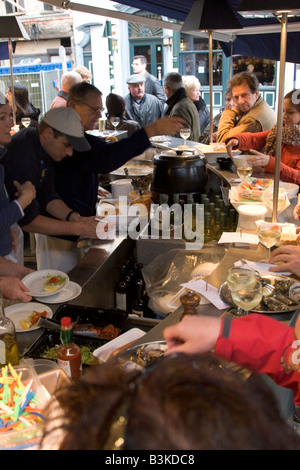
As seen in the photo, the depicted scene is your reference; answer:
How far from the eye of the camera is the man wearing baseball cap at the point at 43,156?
9.77 ft

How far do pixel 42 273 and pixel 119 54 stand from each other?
14.3m

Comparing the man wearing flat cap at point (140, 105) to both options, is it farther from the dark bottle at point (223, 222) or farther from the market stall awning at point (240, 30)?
the dark bottle at point (223, 222)

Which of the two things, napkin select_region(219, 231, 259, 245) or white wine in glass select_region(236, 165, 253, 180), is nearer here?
napkin select_region(219, 231, 259, 245)

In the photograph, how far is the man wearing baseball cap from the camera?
9.77 ft

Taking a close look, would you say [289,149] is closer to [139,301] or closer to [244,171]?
[244,171]

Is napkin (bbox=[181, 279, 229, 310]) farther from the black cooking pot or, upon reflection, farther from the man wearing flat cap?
the man wearing flat cap

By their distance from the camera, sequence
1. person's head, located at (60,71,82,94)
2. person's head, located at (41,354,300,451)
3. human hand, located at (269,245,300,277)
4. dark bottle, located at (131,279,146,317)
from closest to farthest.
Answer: person's head, located at (41,354,300,451) < human hand, located at (269,245,300,277) < dark bottle, located at (131,279,146,317) < person's head, located at (60,71,82,94)

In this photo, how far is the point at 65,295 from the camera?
233 cm

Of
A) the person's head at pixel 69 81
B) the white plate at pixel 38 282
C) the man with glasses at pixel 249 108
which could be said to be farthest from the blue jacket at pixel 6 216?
the person's head at pixel 69 81

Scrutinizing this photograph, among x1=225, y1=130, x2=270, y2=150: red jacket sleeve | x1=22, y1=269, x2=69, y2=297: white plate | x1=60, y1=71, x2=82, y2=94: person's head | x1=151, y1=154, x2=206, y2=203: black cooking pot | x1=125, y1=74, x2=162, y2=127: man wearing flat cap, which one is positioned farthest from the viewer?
x1=125, y1=74, x2=162, y2=127: man wearing flat cap

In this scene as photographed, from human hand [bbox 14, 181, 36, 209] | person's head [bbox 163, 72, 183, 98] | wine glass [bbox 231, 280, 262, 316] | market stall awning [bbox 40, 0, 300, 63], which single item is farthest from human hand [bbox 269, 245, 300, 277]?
person's head [bbox 163, 72, 183, 98]

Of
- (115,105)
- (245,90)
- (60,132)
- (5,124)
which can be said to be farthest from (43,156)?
(115,105)

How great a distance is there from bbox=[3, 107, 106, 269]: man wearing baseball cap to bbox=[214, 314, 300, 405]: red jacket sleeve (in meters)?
1.80
